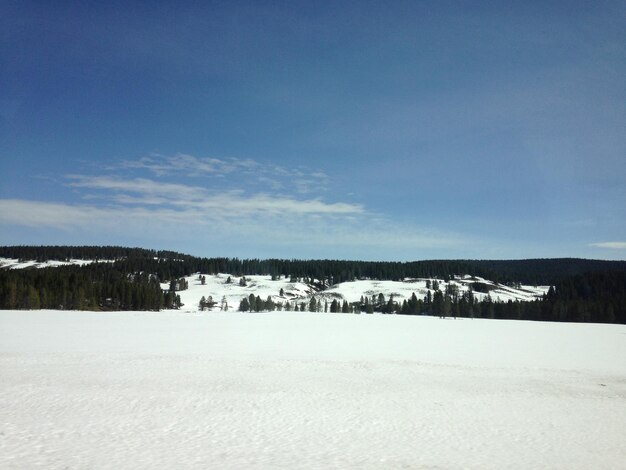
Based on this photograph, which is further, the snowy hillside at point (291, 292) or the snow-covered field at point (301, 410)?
the snowy hillside at point (291, 292)

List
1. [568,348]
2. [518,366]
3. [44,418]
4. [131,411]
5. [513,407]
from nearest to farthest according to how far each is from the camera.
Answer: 1. [44,418]
2. [131,411]
3. [513,407]
4. [518,366]
5. [568,348]

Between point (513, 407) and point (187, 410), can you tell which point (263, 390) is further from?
point (513, 407)

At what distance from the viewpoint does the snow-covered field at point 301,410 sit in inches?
540

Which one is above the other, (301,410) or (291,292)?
(301,410)

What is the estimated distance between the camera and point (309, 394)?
74.4ft

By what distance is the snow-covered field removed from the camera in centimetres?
1371

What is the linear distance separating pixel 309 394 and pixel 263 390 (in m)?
2.73

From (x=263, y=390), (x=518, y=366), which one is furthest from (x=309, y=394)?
(x=518, y=366)

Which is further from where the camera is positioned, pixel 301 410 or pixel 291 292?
pixel 291 292

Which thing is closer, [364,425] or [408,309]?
[364,425]

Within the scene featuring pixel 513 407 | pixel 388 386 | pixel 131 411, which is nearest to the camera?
pixel 131 411

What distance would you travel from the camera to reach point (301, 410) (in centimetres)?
1950

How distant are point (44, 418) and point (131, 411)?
3298mm

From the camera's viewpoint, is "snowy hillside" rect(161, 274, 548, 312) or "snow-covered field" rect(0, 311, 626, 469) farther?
"snowy hillside" rect(161, 274, 548, 312)
